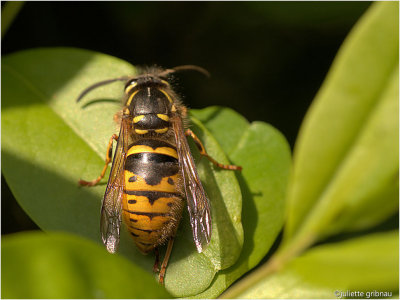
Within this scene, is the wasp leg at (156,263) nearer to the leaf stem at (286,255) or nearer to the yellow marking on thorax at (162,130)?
the yellow marking on thorax at (162,130)

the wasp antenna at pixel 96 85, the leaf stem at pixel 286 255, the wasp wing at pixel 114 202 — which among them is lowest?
the wasp wing at pixel 114 202

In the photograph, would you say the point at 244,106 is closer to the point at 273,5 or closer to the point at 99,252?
the point at 273,5

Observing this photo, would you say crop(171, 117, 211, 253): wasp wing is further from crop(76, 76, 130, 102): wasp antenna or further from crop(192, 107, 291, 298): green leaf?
crop(76, 76, 130, 102): wasp antenna

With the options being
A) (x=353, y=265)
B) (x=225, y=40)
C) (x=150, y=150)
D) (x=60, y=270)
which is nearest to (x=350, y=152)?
(x=353, y=265)

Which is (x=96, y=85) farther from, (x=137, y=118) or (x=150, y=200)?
(x=150, y=200)

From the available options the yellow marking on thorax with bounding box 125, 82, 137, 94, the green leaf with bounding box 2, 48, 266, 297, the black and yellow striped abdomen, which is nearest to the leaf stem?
the green leaf with bounding box 2, 48, 266, 297

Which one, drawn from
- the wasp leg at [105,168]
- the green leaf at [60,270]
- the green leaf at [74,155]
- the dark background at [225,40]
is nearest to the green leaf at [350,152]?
the green leaf at [60,270]
